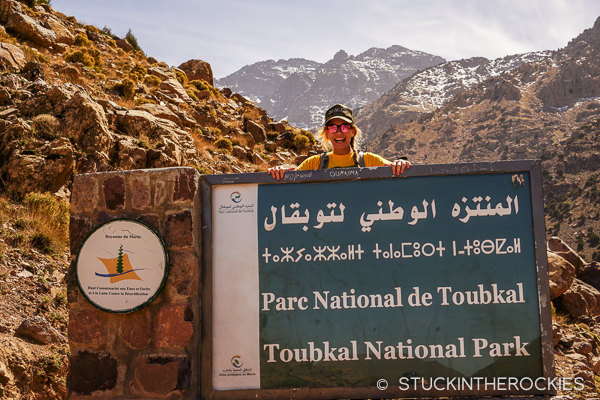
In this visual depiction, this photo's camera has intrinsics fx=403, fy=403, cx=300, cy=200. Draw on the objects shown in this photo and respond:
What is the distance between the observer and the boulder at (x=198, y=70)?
89.3 ft

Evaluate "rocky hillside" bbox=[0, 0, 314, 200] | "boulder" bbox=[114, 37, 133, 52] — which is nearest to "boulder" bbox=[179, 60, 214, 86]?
"boulder" bbox=[114, 37, 133, 52]

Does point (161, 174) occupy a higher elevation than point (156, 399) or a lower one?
higher

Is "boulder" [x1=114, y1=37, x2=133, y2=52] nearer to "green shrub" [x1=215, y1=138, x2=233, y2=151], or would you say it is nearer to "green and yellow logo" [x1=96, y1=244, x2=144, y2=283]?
"green shrub" [x1=215, y1=138, x2=233, y2=151]

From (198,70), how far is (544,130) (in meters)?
80.9

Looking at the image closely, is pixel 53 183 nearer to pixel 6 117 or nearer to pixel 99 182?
pixel 6 117

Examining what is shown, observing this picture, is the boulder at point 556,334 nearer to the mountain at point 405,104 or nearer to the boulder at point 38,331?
the boulder at point 38,331

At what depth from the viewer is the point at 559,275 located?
230 inches

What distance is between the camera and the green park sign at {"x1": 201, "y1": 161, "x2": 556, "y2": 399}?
277cm

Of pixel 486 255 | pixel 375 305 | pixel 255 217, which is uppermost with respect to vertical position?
pixel 255 217

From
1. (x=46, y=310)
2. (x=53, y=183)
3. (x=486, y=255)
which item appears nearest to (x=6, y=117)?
(x=53, y=183)

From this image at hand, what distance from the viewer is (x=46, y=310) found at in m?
5.10

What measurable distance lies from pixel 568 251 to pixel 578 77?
4837 inches

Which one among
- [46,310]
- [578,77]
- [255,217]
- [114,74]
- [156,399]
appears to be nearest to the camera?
[156,399]

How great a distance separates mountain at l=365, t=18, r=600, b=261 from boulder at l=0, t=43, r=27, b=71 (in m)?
53.4
